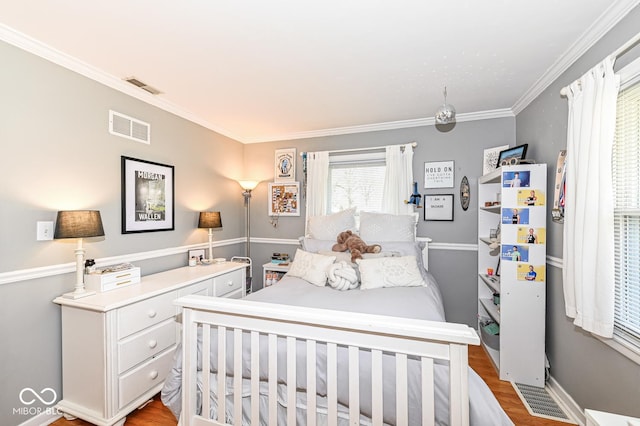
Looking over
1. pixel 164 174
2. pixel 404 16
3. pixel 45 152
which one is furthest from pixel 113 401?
pixel 404 16

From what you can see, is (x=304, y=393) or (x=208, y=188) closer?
(x=304, y=393)

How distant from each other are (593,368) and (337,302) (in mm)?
1662

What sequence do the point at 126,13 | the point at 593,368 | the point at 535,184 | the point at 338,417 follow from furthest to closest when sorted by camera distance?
the point at 535,184
the point at 593,368
the point at 126,13
the point at 338,417

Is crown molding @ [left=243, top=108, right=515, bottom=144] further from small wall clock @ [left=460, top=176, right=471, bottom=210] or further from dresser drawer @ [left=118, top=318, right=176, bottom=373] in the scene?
dresser drawer @ [left=118, top=318, right=176, bottom=373]

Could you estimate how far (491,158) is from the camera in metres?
3.10

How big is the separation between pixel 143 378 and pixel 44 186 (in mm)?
1500

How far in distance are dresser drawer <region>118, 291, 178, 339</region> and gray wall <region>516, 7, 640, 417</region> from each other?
2.95 m

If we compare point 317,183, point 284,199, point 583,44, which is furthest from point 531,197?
point 284,199

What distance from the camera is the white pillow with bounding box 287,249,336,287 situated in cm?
257

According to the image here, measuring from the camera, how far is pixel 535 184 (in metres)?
2.24

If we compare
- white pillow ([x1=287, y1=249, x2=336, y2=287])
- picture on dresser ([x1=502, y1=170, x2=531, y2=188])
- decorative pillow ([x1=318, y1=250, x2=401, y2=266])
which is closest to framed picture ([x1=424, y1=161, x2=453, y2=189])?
picture on dresser ([x1=502, y1=170, x2=531, y2=188])

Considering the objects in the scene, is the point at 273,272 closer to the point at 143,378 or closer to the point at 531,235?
the point at 143,378

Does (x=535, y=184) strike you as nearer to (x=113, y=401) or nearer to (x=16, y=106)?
(x=113, y=401)

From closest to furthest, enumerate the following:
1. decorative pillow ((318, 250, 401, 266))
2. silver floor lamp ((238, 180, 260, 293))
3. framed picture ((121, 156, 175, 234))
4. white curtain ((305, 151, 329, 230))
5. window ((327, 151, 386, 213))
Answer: framed picture ((121, 156, 175, 234))
decorative pillow ((318, 250, 401, 266))
window ((327, 151, 386, 213))
white curtain ((305, 151, 329, 230))
silver floor lamp ((238, 180, 260, 293))
